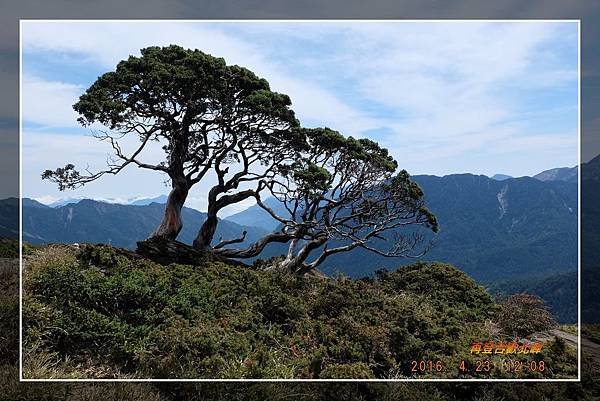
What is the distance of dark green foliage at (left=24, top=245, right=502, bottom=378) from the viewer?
618cm

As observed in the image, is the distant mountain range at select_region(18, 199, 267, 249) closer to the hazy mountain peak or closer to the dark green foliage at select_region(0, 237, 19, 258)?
the dark green foliage at select_region(0, 237, 19, 258)

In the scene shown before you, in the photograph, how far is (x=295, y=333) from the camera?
21.7 ft

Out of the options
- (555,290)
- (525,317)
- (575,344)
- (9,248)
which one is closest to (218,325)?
(525,317)

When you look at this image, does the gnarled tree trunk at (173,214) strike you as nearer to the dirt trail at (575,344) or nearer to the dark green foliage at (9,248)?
the dark green foliage at (9,248)

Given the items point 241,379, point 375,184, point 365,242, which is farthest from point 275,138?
point 241,379


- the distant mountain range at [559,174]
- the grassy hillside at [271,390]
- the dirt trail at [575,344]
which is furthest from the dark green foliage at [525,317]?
the distant mountain range at [559,174]

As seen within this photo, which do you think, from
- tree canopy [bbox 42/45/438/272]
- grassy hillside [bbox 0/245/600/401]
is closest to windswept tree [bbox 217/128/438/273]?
tree canopy [bbox 42/45/438/272]

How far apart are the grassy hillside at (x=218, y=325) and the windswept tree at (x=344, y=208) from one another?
1502mm

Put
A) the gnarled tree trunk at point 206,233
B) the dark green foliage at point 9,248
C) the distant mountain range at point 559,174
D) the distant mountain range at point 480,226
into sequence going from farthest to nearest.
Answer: the dark green foliage at point 9,248 < the gnarled tree trunk at point 206,233 < the distant mountain range at point 480,226 < the distant mountain range at point 559,174

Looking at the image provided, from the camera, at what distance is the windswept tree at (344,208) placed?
8305 millimetres

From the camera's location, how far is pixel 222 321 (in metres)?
6.66

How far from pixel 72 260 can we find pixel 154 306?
148cm

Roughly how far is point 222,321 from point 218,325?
9cm

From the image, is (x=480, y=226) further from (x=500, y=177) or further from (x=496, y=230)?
(x=500, y=177)
